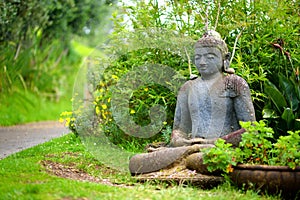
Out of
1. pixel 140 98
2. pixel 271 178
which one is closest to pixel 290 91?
pixel 271 178

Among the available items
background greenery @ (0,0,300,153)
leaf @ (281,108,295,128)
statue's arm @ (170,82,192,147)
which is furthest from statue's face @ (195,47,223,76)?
leaf @ (281,108,295,128)

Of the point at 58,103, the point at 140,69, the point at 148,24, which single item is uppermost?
the point at 148,24

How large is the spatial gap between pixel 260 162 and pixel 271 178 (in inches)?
18.6

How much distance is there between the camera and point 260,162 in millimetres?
6078

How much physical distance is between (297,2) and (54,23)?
12246mm

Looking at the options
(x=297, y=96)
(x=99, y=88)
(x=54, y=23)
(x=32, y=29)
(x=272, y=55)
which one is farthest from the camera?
(x=54, y=23)

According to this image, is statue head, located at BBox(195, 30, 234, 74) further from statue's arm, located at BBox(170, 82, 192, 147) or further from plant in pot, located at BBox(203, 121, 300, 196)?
plant in pot, located at BBox(203, 121, 300, 196)

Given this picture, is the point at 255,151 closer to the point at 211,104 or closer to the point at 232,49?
the point at 211,104

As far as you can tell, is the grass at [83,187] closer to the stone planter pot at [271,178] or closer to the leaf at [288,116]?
the stone planter pot at [271,178]

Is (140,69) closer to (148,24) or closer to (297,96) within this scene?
(148,24)

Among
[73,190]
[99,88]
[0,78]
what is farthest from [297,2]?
[0,78]

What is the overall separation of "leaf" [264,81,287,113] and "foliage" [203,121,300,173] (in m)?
1.71

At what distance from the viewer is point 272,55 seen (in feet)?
28.2

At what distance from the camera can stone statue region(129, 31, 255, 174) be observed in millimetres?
6598
